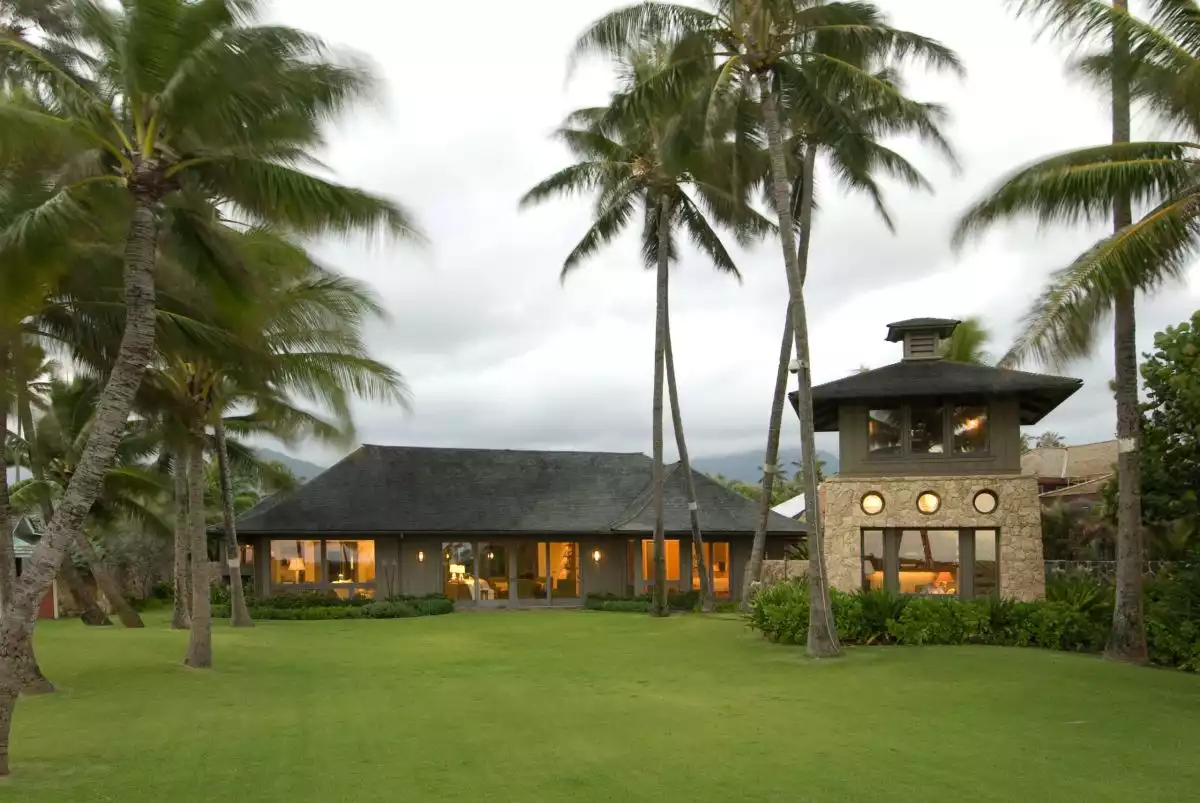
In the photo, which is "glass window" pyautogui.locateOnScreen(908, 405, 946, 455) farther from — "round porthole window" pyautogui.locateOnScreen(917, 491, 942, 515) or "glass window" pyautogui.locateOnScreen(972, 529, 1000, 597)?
"glass window" pyautogui.locateOnScreen(972, 529, 1000, 597)

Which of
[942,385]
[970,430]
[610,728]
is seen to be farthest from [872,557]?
[610,728]

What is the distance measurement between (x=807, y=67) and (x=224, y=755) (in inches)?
519

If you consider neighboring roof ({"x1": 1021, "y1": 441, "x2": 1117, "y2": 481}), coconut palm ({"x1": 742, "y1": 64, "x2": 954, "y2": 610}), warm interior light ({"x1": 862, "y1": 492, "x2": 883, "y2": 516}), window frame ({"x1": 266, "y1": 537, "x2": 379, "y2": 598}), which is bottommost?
window frame ({"x1": 266, "y1": 537, "x2": 379, "y2": 598})

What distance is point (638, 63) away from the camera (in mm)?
22672

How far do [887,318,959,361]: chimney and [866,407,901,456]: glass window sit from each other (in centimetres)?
140

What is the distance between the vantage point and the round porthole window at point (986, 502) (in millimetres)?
18703

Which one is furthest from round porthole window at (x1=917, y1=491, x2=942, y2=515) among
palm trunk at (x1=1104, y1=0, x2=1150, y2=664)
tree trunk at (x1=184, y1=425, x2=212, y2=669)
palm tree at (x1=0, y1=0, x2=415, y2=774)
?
tree trunk at (x1=184, y1=425, x2=212, y2=669)

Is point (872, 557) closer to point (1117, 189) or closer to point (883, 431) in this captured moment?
point (883, 431)

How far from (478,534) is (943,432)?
47.5ft

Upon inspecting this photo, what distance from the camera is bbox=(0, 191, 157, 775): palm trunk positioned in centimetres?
811

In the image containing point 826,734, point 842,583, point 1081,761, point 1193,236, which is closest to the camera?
point 1081,761

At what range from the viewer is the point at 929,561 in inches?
764

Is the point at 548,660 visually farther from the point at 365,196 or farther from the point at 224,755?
the point at 365,196

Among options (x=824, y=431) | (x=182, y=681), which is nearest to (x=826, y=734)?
(x=182, y=681)
